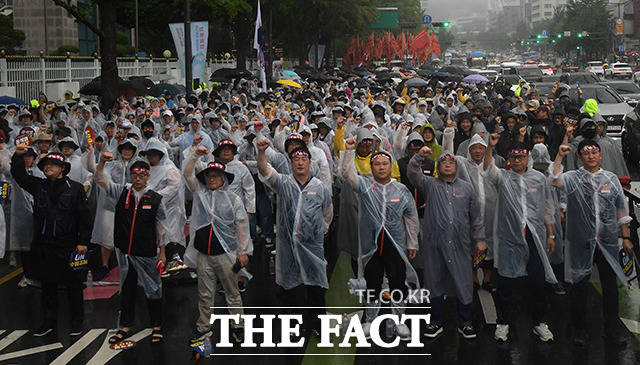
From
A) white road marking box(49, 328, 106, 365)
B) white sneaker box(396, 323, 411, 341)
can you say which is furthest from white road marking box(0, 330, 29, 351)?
white sneaker box(396, 323, 411, 341)

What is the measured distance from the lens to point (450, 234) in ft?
25.0

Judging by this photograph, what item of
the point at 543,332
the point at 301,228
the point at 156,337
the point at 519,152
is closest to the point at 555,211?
the point at 519,152

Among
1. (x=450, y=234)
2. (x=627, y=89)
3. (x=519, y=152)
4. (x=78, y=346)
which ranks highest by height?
(x=627, y=89)

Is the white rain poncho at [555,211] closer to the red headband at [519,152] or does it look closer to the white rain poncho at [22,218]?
the red headband at [519,152]

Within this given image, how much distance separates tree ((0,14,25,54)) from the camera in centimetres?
4175

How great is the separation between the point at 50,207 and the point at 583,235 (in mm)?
4972

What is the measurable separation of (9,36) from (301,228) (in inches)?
1531

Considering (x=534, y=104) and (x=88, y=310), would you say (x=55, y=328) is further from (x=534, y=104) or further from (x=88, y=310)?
(x=534, y=104)

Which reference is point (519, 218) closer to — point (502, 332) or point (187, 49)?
point (502, 332)

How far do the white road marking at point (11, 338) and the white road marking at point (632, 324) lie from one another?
578cm

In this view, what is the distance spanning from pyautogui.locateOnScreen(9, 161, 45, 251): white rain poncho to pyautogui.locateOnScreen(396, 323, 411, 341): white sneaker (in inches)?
188

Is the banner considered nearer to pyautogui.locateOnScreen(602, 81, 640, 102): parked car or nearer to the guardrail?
the guardrail

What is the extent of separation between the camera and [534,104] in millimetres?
16656

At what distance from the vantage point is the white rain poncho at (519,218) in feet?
25.2
